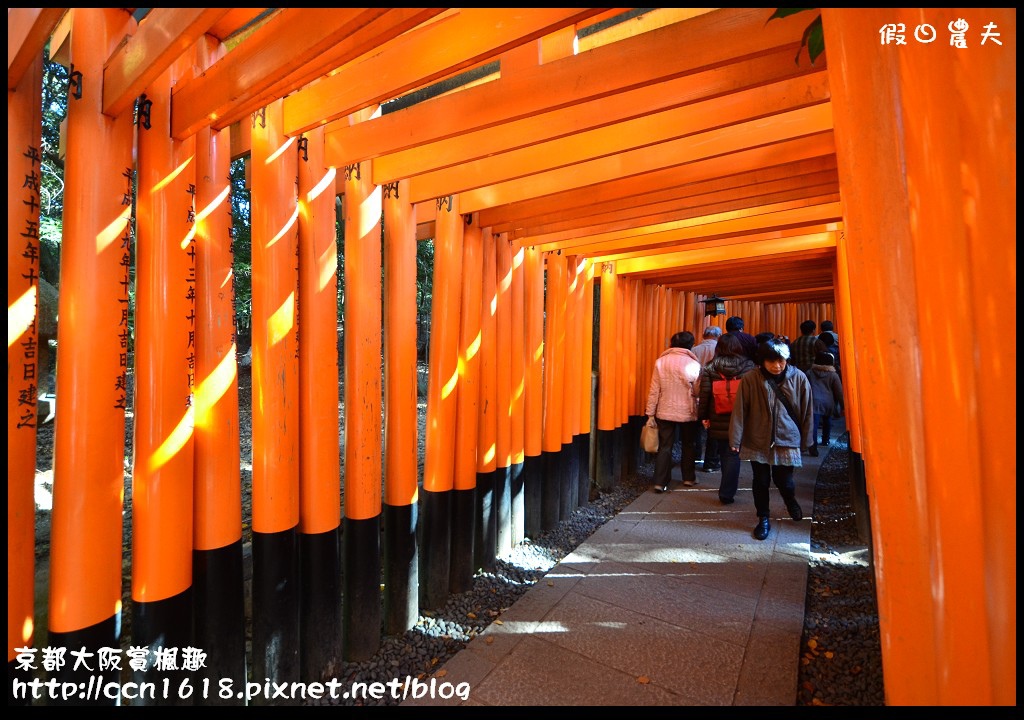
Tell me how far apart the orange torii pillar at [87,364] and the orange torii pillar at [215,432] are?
1.06ft

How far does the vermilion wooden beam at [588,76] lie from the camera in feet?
5.74

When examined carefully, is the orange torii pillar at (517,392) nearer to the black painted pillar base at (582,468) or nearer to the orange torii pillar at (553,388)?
the orange torii pillar at (553,388)

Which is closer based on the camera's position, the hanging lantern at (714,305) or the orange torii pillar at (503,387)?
the orange torii pillar at (503,387)

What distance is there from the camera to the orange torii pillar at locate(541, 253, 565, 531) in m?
5.07

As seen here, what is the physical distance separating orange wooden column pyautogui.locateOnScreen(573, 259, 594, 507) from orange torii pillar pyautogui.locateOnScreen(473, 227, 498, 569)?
5.22ft

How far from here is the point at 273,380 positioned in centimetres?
246

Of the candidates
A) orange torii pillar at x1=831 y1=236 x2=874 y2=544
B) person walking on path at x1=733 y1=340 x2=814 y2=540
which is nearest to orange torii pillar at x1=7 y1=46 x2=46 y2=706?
person walking on path at x1=733 y1=340 x2=814 y2=540

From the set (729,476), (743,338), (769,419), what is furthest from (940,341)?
(743,338)

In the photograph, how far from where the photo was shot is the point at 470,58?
182 centimetres

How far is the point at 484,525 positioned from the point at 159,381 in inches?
107

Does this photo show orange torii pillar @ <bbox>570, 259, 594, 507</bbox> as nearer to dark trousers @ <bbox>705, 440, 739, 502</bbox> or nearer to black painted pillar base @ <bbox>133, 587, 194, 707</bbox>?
dark trousers @ <bbox>705, 440, 739, 502</bbox>

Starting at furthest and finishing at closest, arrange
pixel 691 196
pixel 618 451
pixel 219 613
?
pixel 618 451
pixel 691 196
pixel 219 613

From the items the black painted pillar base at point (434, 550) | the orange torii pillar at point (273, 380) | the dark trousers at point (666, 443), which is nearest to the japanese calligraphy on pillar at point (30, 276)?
the orange torii pillar at point (273, 380)

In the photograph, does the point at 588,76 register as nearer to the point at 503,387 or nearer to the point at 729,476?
the point at 503,387
